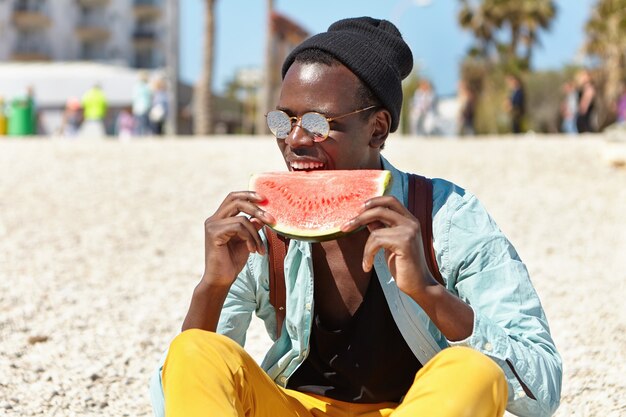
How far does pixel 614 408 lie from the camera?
4.21 meters

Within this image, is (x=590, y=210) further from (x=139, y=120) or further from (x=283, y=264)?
(x=139, y=120)

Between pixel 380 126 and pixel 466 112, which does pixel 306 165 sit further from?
pixel 466 112

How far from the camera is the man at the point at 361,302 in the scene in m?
2.26

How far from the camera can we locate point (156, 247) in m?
8.89

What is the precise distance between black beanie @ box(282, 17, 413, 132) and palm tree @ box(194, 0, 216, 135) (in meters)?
22.3

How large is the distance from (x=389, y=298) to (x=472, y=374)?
0.41 meters

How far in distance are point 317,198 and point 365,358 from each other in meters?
0.47

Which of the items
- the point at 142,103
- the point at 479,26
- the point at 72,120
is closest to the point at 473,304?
the point at 142,103

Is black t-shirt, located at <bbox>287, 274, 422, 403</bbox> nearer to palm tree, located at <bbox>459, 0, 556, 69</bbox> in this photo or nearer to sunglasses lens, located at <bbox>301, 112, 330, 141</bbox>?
sunglasses lens, located at <bbox>301, 112, 330, 141</bbox>

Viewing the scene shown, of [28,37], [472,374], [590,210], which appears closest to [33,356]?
[472,374]

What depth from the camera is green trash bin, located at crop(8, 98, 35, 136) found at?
21.0m

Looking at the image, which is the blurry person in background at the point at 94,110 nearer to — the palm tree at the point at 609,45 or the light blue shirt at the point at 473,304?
the palm tree at the point at 609,45

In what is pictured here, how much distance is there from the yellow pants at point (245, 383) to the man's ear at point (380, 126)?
76cm

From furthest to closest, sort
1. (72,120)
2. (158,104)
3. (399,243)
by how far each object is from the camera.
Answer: (72,120)
(158,104)
(399,243)
